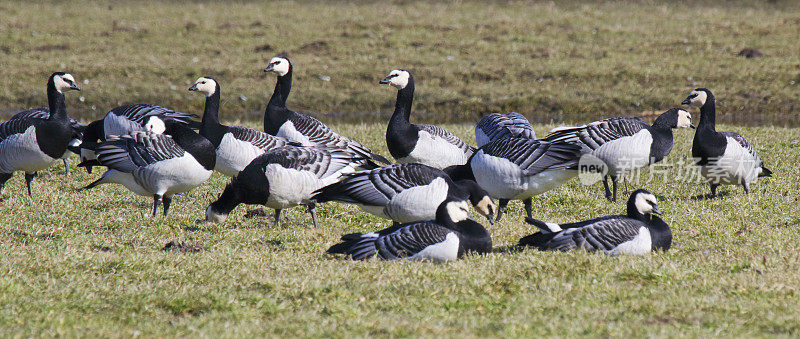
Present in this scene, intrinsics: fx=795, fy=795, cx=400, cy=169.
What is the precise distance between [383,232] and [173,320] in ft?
8.69

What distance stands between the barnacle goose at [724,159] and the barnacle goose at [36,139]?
1016cm

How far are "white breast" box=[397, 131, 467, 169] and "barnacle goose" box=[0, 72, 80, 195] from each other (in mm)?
5578

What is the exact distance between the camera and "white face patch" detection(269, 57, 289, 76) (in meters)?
15.3

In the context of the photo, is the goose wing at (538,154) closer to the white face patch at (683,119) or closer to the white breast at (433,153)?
the white breast at (433,153)

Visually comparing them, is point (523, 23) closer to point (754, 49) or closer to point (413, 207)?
point (754, 49)

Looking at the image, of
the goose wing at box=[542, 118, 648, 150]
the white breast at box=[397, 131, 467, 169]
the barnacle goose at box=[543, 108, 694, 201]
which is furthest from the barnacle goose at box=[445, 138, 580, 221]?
the white breast at box=[397, 131, 467, 169]

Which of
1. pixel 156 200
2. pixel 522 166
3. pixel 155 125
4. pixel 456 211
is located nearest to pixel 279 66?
pixel 155 125

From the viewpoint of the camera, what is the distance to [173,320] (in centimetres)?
638

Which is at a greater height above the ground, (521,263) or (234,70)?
(521,263)

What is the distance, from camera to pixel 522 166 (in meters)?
10.4

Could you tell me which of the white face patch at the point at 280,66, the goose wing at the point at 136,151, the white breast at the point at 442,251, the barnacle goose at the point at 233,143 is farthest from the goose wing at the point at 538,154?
the white face patch at the point at 280,66

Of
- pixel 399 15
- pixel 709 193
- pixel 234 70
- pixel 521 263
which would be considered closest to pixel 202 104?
pixel 234 70

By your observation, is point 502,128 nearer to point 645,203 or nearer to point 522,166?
point 522,166

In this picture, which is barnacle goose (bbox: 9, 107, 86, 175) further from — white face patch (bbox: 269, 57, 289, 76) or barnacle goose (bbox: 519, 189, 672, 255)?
barnacle goose (bbox: 519, 189, 672, 255)
